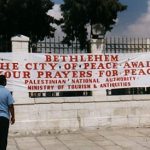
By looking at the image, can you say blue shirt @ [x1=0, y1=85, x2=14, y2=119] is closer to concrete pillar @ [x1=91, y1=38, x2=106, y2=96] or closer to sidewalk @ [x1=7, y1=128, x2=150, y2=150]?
sidewalk @ [x1=7, y1=128, x2=150, y2=150]

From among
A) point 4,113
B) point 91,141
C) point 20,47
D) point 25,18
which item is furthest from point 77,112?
point 25,18

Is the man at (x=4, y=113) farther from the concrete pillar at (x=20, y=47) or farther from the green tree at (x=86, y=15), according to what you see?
the green tree at (x=86, y=15)

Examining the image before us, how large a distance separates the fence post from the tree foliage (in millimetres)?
15309

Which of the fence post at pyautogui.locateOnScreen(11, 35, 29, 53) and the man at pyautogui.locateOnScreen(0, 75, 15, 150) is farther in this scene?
the fence post at pyautogui.locateOnScreen(11, 35, 29, 53)

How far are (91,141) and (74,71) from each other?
2700 millimetres

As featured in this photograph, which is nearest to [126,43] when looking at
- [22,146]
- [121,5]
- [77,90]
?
[77,90]

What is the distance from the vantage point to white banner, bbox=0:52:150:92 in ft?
44.8

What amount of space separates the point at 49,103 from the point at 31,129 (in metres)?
0.92

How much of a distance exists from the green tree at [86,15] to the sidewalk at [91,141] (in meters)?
21.7

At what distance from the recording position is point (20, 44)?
45.0ft

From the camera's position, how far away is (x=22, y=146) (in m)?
11.7

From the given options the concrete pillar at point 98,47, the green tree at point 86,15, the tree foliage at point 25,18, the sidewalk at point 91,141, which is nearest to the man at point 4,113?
the sidewalk at point 91,141

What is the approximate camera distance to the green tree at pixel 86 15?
35.3 meters

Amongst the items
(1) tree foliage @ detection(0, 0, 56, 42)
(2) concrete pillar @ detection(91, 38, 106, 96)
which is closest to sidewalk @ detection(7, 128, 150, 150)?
(2) concrete pillar @ detection(91, 38, 106, 96)
